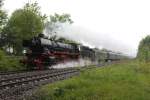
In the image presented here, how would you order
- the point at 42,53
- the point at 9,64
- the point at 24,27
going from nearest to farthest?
the point at 9,64 < the point at 42,53 < the point at 24,27

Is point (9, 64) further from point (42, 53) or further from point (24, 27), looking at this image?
point (24, 27)

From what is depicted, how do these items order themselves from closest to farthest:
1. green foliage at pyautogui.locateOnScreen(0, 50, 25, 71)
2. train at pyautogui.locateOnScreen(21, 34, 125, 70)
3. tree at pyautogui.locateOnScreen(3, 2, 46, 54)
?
green foliage at pyautogui.locateOnScreen(0, 50, 25, 71), train at pyautogui.locateOnScreen(21, 34, 125, 70), tree at pyautogui.locateOnScreen(3, 2, 46, 54)

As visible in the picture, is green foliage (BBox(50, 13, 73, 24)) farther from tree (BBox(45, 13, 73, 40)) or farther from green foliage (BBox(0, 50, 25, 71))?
green foliage (BBox(0, 50, 25, 71))

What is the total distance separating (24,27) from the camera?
2279 inches

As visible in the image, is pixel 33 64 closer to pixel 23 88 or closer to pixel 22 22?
pixel 23 88

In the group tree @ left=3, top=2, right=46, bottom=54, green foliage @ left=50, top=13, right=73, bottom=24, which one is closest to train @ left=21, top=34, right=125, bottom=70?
tree @ left=3, top=2, right=46, bottom=54

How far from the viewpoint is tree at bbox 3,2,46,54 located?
5766 cm

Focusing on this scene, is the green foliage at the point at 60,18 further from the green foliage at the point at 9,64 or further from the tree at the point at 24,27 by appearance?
the green foliage at the point at 9,64

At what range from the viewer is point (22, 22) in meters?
59.0

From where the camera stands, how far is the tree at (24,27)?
57656mm

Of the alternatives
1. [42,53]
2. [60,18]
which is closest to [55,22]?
[60,18]

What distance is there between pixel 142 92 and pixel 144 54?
30804 millimetres

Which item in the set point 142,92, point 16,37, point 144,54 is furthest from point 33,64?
point 16,37

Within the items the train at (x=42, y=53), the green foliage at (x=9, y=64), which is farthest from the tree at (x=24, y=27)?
the green foliage at (x=9, y=64)
